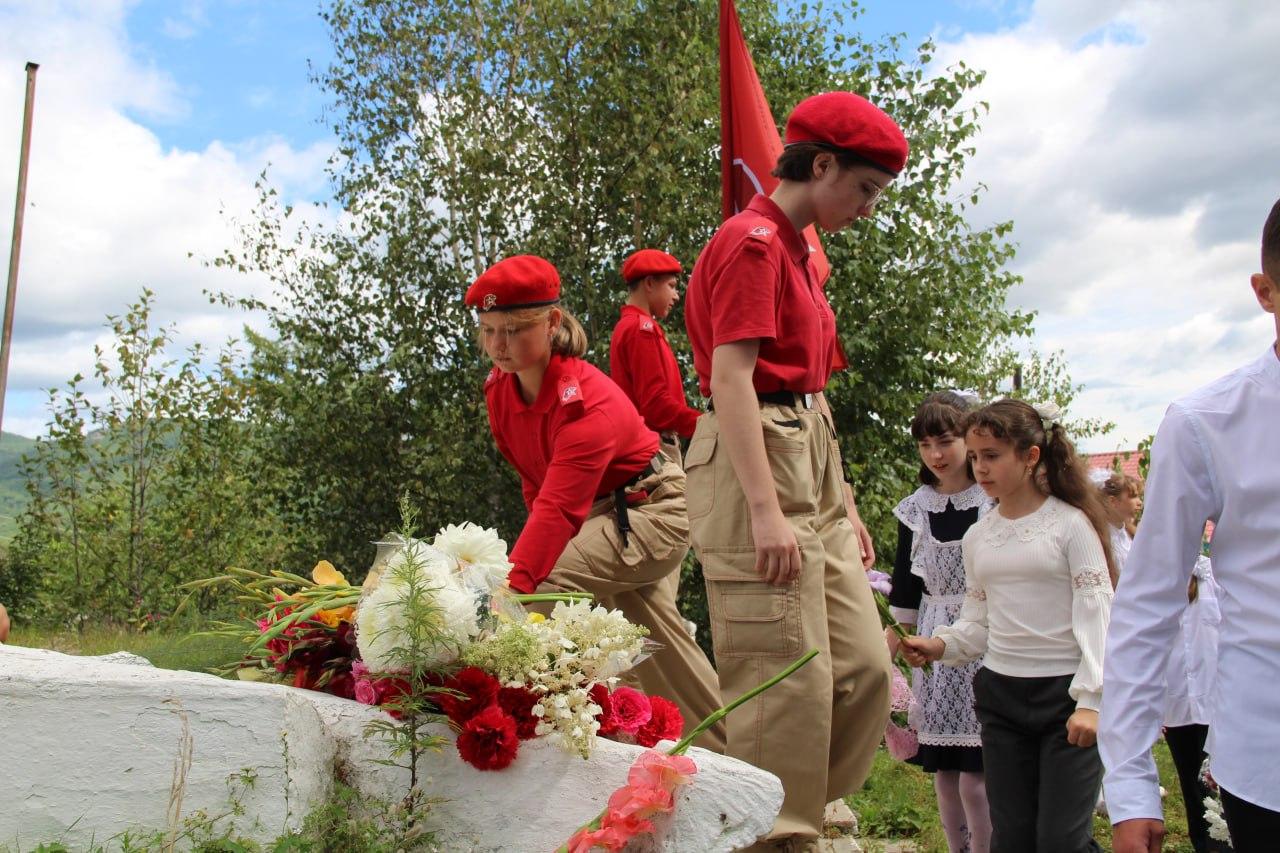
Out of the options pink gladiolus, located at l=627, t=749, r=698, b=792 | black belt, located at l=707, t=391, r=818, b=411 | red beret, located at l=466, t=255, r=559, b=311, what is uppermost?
red beret, located at l=466, t=255, r=559, b=311

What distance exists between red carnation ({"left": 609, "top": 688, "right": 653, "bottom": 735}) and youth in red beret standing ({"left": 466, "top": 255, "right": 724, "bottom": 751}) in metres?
0.91

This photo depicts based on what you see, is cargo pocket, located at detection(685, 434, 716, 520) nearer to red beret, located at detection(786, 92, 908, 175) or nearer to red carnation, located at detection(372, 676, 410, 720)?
red beret, located at detection(786, 92, 908, 175)

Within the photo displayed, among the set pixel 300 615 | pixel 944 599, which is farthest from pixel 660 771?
pixel 944 599

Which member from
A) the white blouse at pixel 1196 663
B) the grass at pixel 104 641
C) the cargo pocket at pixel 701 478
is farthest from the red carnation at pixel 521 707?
the grass at pixel 104 641

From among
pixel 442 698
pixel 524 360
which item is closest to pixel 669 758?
pixel 442 698

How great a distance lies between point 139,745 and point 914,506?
3120 mm

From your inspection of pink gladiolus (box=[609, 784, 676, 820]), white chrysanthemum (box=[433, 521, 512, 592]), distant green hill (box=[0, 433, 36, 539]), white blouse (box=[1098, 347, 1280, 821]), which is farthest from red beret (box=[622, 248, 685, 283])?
distant green hill (box=[0, 433, 36, 539])

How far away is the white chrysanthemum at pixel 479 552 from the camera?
2721 millimetres

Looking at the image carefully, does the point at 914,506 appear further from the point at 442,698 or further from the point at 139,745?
the point at 139,745

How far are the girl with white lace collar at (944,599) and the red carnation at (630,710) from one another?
1687mm

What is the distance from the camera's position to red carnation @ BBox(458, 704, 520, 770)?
98.7 inches

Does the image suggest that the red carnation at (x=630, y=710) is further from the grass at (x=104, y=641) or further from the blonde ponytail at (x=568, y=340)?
the grass at (x=104, y=641)

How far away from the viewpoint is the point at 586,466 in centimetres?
387

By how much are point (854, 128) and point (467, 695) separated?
1.84 meters
